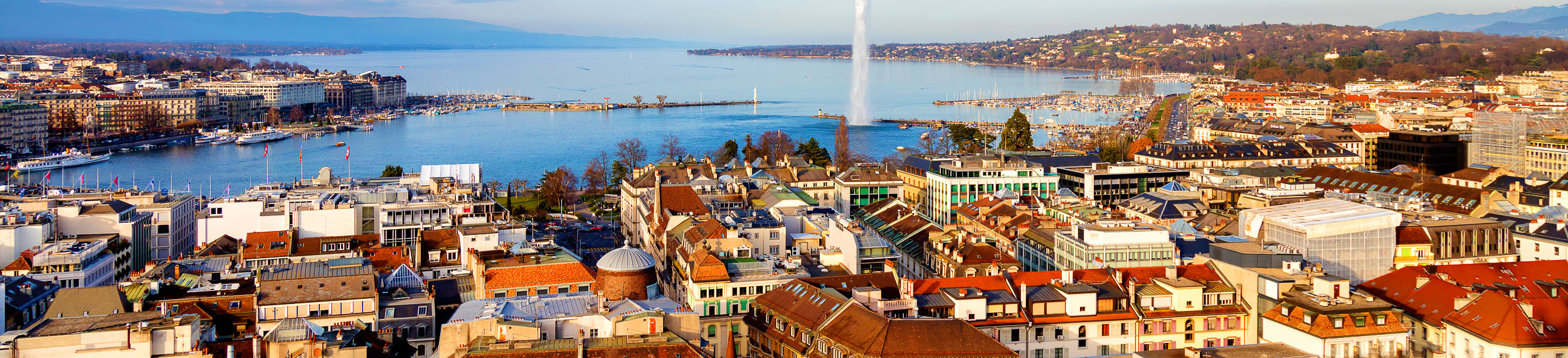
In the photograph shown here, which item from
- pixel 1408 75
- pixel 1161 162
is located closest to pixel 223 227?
pixel 1161 162

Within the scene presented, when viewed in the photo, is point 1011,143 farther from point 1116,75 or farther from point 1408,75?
point 1116,75

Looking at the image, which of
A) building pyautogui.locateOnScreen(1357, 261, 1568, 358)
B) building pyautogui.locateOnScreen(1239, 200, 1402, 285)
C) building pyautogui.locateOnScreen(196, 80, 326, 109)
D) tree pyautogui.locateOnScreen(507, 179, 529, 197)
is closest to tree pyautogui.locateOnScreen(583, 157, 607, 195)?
tree pyautogui.locateOnScreen(507, 179, 529, 197)

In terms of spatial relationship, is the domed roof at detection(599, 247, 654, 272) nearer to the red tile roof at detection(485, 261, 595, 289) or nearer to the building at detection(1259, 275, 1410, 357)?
the red tile roof at detection(485, 261, 595, 289)

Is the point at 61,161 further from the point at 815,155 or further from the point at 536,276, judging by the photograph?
the point at 536,276

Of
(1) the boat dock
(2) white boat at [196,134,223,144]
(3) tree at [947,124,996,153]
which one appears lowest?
(2) white boat at [196,134,223,144]

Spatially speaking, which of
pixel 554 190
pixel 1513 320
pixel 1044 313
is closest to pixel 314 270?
pixel 1044 313

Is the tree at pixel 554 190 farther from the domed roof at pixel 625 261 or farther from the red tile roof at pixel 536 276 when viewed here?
the domed roof at pixel 625 261

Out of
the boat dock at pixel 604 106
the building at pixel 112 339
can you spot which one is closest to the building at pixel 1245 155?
the building at pixel 112 339
